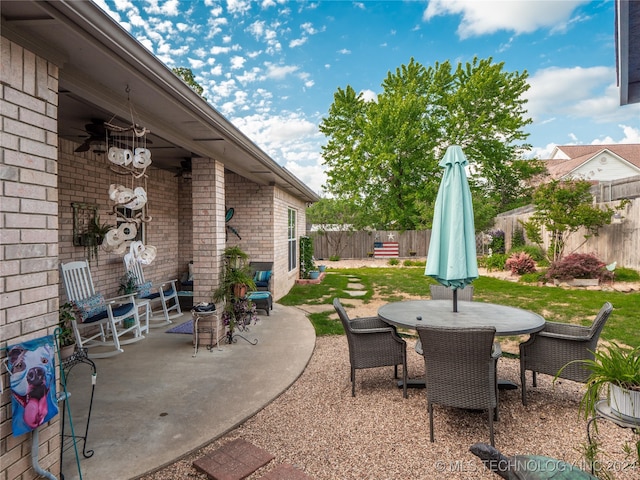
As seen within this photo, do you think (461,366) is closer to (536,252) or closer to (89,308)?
(89,308)

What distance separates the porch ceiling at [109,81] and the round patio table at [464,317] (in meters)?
2.56

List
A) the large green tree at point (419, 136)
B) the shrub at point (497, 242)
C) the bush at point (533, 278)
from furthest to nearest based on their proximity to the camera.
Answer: the large green tree at point (419, 136) → the shrub at point (497, 242) → the bush at point (533, 278)

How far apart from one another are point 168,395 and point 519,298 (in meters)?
7.25

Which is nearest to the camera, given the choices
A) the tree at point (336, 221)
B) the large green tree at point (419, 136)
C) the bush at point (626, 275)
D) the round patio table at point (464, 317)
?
the round patio table at point (464, 317)

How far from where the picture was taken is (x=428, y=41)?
12320 millimetres

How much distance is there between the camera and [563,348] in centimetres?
303

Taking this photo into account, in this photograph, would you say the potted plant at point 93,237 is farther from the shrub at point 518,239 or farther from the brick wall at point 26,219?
the shrub at point 518,239

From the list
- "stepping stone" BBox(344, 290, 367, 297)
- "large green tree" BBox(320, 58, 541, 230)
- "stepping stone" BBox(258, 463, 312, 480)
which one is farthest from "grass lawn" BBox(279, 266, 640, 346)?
"large green tree" BBox(320, 58, 541, 230)

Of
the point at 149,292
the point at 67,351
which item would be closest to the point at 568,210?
the point at 149,292

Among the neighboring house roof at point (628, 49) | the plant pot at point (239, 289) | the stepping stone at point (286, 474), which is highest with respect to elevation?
the neighboring house roof at point (628, 49)

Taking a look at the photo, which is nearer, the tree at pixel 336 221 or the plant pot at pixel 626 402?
the plant pot at pixel 626 402

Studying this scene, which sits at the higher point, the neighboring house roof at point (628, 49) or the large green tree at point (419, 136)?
the large green tree at point (419, 136)

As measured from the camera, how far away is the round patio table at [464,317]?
2.92 meters

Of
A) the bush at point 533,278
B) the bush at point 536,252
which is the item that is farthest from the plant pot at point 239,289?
the bush at point 536,252
